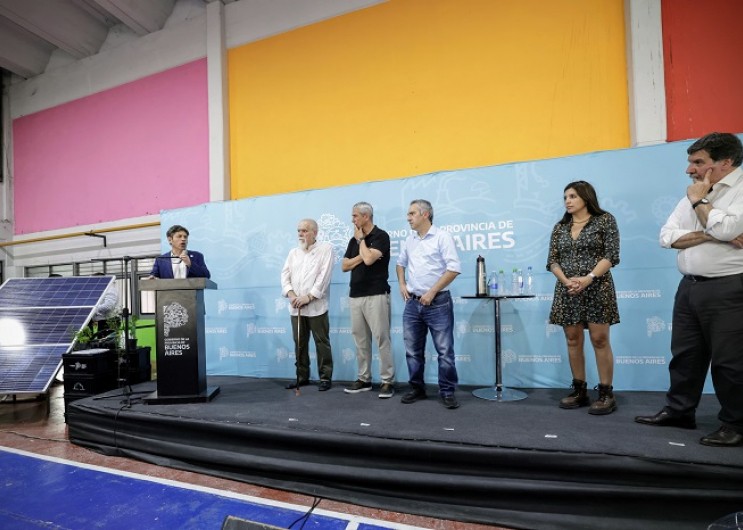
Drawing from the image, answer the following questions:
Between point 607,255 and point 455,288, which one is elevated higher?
point 607,255

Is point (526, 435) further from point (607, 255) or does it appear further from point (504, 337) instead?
point (504, 337)

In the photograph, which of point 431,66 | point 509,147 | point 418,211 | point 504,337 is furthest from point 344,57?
point 504,337

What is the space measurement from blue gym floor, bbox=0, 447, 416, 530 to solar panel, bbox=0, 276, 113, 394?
1172 millimetres

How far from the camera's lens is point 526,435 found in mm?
2023

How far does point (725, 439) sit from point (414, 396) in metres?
1.70

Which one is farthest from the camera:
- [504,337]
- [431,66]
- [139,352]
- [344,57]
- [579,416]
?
[344,57]

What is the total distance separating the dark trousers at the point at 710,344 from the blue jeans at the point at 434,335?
126 cm

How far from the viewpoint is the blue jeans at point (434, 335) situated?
107 inches

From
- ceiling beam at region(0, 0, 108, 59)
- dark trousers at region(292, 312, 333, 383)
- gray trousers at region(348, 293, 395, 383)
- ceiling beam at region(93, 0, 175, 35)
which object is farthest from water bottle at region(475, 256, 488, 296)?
ceiling beam at region(0, 0, 108, 59)

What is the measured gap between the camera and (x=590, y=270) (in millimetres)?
2430

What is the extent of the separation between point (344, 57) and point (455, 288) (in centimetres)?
324

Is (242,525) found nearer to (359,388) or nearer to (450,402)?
(450,402)

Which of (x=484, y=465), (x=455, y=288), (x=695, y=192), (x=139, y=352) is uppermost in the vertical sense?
(x=695, y=192)

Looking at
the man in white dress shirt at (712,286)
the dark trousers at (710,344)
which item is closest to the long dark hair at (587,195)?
the man in white dress shirt at (712,286)
